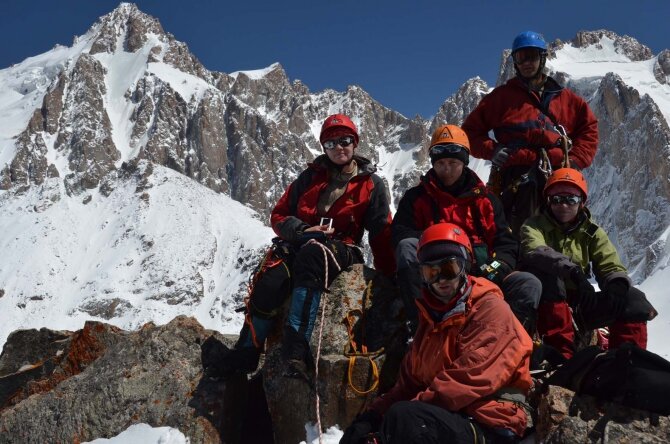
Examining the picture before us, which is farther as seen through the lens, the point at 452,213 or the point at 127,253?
the point at 127,253

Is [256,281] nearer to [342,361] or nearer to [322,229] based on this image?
[322,229]

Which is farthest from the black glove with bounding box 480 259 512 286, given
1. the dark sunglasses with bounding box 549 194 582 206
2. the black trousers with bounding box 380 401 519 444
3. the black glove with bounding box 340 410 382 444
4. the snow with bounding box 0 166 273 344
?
the snow with bounding box 0 166 273 344

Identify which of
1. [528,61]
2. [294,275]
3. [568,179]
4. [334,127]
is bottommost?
[294,275]

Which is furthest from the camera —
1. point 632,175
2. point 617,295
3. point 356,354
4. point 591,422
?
point 632,175

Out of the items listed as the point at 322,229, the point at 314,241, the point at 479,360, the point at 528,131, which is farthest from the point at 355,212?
the point at 479,360

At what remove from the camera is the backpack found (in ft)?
15.3

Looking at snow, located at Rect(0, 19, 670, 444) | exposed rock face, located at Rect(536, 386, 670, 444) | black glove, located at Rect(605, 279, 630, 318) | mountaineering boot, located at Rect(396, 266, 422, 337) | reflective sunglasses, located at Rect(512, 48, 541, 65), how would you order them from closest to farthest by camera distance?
exposed rock face, located at Rect(536, 386, 670, 444) → black glove, located at Rect(605, 279, 630, 318) → mountaineering boot, located at Rect(396, 266, 422, 337) → reflective sunglasses, located at Rect(512, 48, 541, 65) → snow, located at Rect(0, 19, 670, 444)

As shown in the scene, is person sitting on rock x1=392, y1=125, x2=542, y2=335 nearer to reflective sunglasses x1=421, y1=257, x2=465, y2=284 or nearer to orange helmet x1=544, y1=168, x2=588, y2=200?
orange helmet x1=544, y1=168, x2=588, y2=200

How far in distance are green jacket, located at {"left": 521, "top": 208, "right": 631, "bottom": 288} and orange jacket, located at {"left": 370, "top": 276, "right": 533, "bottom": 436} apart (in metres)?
1.95

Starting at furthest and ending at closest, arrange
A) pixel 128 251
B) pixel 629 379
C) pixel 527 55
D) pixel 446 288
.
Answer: pixel 128 251 < pixel 527 55 < pixel 446 288 < pixel 629 379

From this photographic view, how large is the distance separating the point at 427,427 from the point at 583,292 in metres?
3.03

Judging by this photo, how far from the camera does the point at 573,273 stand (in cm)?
645

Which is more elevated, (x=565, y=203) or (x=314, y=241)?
(x=565, y=203)

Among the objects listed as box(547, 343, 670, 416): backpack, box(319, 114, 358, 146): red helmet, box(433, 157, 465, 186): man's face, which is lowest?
box(547, 343, 670, 416): backpack
